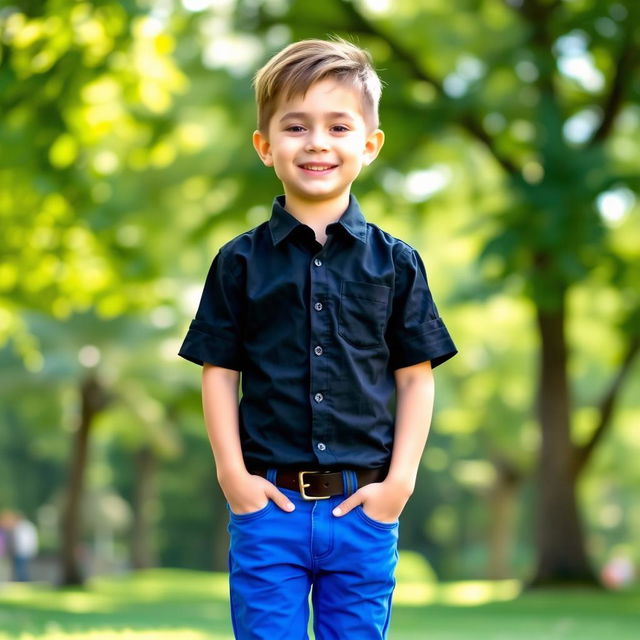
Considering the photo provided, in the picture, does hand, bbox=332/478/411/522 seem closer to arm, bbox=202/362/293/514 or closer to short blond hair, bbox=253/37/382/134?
arm, bbox=202/362/293/514

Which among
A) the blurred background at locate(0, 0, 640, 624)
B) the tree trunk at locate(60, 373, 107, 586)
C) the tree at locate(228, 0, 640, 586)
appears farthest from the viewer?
the tree trunk at locate(60, 373, 107, 586)

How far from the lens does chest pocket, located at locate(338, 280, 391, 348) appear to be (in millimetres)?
3248

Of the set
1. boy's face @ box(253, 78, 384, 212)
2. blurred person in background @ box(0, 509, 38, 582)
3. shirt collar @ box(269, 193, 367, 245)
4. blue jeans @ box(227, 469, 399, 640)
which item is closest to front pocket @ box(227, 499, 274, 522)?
blue jeans @ box(227, 469, 399, 640)

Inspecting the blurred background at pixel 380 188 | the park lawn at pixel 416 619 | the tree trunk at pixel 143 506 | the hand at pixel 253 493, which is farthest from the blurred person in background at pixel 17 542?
the hand at pixel 253 493

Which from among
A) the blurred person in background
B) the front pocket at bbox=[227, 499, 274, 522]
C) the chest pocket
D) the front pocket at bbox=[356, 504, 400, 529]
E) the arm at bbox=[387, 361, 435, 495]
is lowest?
the blurred person in background

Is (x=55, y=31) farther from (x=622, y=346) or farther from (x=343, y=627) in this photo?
(x=622, y=346)

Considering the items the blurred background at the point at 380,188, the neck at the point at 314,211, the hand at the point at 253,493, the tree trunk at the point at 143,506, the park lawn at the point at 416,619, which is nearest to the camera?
the hand at the point at 253,493

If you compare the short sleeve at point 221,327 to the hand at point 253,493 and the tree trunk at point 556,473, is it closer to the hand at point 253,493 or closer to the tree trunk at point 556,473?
the hand at point 253,493

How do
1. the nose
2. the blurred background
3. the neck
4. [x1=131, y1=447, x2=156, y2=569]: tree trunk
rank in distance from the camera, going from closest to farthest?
the nose, the neck, the blurred background, [x1=131, y1=447, x2=156, y2=569]: tree trunk

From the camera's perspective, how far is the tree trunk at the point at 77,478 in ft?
76.8

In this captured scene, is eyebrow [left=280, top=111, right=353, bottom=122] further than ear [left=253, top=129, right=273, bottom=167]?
No

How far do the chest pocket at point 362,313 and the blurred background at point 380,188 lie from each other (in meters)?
6.04

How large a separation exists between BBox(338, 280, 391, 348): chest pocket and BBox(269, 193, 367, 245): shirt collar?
138 millimetres

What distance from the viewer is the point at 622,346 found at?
17.9m
